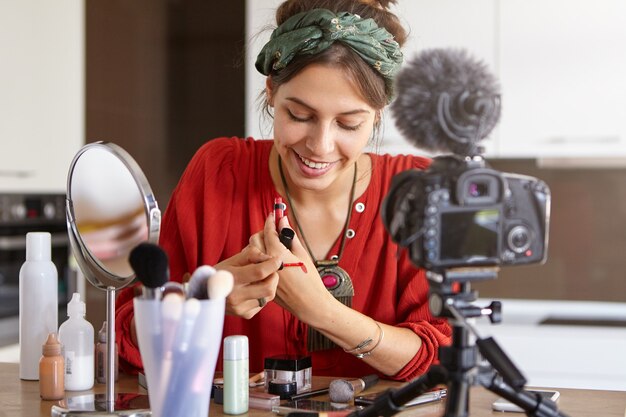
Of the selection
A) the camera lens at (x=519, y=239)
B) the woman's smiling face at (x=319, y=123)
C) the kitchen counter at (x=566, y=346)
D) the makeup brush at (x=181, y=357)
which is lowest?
the kitchen counter at (x=566, y=346)

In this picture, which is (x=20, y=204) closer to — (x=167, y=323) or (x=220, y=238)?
(x=220, y=238)

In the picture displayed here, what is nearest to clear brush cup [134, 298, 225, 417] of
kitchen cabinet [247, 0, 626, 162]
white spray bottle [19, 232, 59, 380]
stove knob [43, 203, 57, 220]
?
white spray bottle [19, 232, 59, 380]

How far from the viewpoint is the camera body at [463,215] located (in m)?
0.90

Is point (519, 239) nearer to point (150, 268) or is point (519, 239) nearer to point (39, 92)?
point (150, 268)

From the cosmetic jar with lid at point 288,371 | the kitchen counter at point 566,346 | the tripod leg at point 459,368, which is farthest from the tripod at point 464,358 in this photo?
the kitchen counter at point 566,346

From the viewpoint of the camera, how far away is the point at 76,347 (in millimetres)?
1364

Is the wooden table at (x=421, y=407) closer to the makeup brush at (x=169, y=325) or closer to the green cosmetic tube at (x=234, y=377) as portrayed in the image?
the green cosmetic tube at (x=234, y=377)

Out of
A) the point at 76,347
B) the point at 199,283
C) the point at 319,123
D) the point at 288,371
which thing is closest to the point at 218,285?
the point at 199,283

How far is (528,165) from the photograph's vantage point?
327cm

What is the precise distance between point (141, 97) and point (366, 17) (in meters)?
2.12

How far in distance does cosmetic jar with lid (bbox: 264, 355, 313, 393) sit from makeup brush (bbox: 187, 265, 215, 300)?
13.7 inches

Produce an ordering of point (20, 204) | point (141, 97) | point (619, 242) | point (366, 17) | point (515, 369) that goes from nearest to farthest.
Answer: point (515, 369)
point (366, 17)
point (20, 204)
point (619, 242)
point (141, 97)

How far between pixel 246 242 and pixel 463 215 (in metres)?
0.91

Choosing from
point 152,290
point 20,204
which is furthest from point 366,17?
point 20,204
